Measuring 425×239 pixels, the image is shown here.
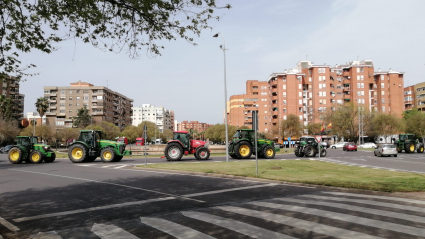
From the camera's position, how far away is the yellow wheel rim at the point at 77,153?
24.5m

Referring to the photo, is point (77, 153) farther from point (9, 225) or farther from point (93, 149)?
point (9, 225)

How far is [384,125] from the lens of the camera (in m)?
72.2

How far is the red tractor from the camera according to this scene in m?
25.0

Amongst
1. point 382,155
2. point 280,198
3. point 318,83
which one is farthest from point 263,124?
point 280,198

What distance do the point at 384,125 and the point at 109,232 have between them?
77451mm

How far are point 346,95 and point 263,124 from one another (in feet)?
92.5

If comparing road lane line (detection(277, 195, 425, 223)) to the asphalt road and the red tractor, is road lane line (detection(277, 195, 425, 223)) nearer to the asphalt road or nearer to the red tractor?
the asphalt road

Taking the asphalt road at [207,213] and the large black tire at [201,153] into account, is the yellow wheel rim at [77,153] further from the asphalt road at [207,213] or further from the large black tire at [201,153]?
the asphalt road at [207,213]

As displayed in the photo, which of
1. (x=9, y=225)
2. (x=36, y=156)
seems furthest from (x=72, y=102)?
(x=9, y=225)

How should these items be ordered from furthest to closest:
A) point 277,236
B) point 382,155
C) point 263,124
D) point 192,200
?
point 263,124, point 382,155, point 192,200, point 277,236

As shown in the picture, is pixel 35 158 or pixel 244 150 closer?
pixel 35 158

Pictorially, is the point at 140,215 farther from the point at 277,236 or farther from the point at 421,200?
the point at 421,200

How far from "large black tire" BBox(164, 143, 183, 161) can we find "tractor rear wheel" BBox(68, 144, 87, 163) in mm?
6015

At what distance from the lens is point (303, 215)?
654 centimetres
